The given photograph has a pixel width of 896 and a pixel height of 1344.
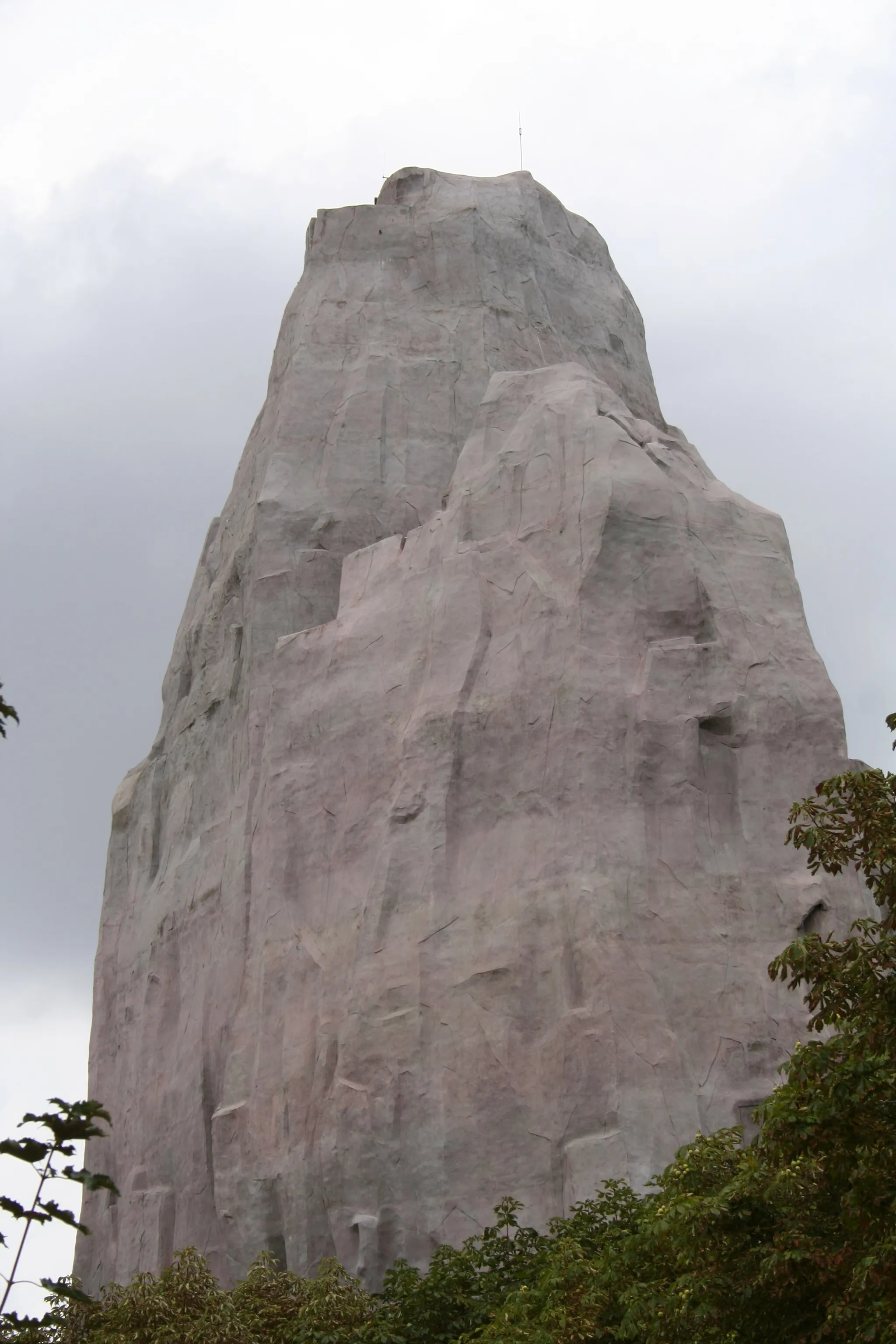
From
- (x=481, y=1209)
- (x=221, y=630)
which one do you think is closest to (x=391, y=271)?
(x=221, y=630)

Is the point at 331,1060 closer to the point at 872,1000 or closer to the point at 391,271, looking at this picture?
the point at 872,1000

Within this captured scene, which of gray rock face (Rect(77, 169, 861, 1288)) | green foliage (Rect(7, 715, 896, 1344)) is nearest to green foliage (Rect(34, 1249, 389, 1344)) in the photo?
green foliage (Rect(7, 715, 896, 1344))

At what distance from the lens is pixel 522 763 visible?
30.5 metres

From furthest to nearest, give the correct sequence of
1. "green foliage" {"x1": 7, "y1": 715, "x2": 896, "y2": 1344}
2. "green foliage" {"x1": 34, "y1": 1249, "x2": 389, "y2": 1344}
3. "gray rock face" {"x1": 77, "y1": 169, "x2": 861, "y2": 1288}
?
"gray rock face" {"x1": 77, "y1": 169, "x2": 861, "y2": 1288} → "green foliage" {"x1": 34, "y1": 1249, "x2": 389, "y2": 1344} → "green foliage" {"x1": 7, "y1": 715, "x2": 896, "y2": 1344}

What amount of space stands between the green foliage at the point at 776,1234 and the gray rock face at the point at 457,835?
13.2ft

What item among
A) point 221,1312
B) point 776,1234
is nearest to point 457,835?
point 221,1312

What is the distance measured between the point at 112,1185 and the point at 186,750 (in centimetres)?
2796

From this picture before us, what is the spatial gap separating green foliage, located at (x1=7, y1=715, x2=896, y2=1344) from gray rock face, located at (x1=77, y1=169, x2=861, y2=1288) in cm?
402

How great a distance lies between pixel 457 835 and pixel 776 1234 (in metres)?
12.3

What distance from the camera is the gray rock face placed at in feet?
92.8

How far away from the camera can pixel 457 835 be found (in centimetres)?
3048

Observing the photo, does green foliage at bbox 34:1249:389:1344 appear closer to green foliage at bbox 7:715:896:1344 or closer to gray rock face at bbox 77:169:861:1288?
green foliage at bbox 7:715:896:1344

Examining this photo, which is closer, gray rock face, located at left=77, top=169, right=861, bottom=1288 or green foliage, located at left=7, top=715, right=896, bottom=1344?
green foliage, located at left=7, top=715, right=896, bottom=1344

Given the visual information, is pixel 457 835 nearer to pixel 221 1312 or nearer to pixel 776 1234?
pixel 221 1312
